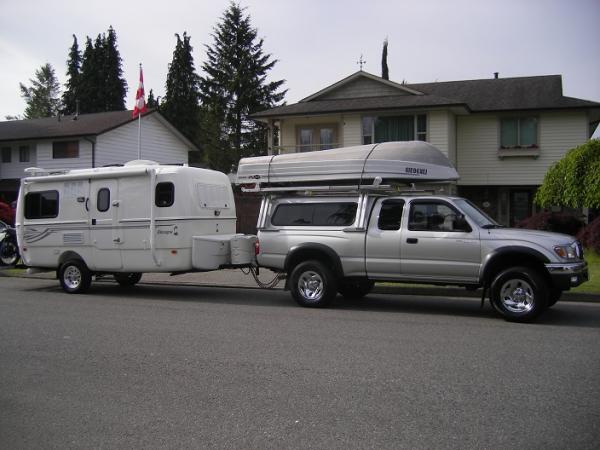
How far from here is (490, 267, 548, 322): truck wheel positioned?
8.59 meters

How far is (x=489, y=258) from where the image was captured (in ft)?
29.2

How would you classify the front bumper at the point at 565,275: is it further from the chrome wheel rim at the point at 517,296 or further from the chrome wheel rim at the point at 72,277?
the chrome wheel rim at the point at 72,277

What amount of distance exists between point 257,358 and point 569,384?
10.6ft

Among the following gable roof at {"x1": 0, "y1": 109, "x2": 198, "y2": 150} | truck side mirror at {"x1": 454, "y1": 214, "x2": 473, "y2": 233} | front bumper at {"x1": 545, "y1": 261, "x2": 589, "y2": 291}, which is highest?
gable roof at {"x1": 0, "y1": 109, "x2": 198, "y2": 150}

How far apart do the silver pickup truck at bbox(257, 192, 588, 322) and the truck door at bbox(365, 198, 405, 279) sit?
17 mm

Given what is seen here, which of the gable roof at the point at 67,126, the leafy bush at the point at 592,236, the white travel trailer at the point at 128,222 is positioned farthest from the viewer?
the gable roof at the point at 67,126

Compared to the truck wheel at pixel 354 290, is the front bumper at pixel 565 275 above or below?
above

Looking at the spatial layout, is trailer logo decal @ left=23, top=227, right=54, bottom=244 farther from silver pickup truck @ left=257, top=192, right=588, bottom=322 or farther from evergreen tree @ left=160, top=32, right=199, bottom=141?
evergreen tree @ left=160, top=32, right=199, bottom=141

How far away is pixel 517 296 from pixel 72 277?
29.7 feet

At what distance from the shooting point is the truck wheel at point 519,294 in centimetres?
859

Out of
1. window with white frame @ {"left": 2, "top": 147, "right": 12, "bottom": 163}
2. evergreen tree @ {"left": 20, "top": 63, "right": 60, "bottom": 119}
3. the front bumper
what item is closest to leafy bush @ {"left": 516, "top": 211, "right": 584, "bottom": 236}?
the front bumper

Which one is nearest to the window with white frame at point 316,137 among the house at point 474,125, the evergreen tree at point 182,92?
the house at point 474,125

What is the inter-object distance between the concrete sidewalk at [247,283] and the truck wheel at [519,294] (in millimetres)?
2685

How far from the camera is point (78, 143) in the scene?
108ft
